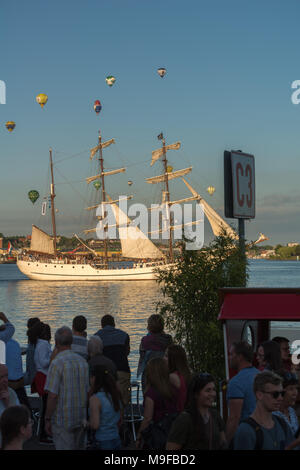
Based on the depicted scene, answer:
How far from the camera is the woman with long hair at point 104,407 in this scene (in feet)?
17.3

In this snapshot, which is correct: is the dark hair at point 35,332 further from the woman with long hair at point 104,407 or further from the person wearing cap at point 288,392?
the person wearing cap at point 288,392

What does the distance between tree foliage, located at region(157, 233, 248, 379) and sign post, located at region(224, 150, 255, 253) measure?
2080mm

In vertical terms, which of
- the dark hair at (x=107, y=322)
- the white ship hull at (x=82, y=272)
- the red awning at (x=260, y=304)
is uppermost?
the red awning at (x=260, y=304)

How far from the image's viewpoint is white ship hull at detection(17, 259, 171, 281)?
337 ft

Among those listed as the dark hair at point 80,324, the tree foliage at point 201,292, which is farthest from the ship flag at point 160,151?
the dark hair at point 80,324

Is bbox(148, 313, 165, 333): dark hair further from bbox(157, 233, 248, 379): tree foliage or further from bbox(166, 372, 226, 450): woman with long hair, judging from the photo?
bbox(166, 372, 226, 450): woman with long hair

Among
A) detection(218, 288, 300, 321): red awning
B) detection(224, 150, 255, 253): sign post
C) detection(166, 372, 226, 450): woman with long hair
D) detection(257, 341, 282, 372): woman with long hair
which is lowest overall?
detection(166, 372, 226, 450): woman with long hair

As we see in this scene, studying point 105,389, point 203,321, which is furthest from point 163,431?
point 203,321

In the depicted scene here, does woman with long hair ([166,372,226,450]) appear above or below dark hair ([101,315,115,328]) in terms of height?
below

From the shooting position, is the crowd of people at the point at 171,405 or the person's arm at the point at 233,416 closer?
the crowd of people at the point at 171,405

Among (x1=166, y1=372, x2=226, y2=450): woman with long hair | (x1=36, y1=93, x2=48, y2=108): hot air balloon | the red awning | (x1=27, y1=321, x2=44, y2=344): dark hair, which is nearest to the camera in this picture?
(x1=166, y1=372, x2=226, y2=450): woman with long hair

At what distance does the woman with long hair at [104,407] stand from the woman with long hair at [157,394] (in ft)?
0.84

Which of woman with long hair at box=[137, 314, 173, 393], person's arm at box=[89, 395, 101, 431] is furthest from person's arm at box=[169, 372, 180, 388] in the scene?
woman with long hair at box=[137, 314, 173, 393]
